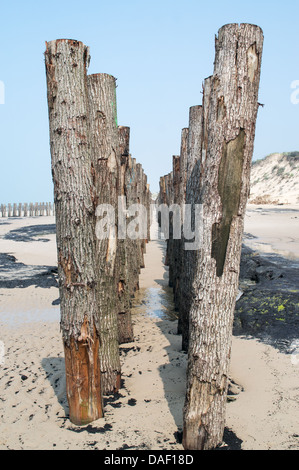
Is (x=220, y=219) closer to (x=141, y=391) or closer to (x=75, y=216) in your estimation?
(x=75, y=216)

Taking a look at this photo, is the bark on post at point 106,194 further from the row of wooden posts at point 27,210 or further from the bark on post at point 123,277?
the row of wooden posts at point 27,210

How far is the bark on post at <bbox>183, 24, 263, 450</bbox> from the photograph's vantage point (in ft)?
9.45

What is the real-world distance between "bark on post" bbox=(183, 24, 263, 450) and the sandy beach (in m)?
0.39

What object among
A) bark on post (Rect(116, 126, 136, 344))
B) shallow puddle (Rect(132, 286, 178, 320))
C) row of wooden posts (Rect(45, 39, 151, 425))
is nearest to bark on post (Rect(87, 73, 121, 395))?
row of wooden posts (Rect(45, 39, 151, 425))

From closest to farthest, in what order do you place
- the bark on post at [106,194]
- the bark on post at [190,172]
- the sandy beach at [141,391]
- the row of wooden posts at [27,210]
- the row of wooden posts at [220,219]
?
the row of wooden posts at [220,219] → the sandy beach at [141,391] → the bark on post at [106,194] → the bark on post at [190,172] → the row of wooden posts at [27,210]

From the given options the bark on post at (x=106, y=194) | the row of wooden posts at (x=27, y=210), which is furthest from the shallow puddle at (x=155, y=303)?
the row of wooden posts at (x=27, y=210)

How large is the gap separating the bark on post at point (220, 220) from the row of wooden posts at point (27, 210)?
120 ft

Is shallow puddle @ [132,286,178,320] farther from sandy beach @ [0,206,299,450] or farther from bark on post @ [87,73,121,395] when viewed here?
bark on post @ [87,73,121,395]

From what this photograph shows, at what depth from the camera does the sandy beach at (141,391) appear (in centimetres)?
316

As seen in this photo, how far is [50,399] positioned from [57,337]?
1.86 meters

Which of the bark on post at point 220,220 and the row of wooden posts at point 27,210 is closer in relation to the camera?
the bark on post at point 220,220

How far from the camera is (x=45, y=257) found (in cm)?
1245
